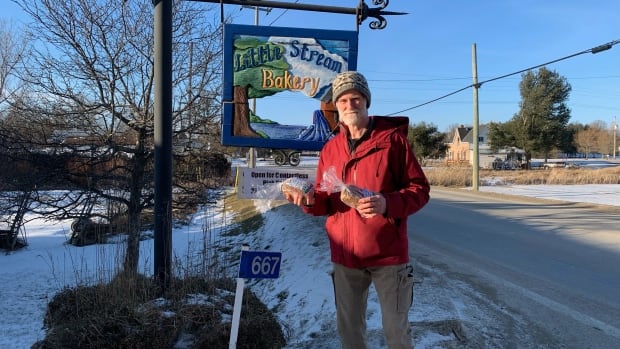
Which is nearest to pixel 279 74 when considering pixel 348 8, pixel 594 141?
pixel 348 8

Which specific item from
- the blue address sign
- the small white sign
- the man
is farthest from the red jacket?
the small white sign

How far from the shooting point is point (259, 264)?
3219mm

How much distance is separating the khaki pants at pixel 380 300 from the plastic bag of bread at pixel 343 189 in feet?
1.48

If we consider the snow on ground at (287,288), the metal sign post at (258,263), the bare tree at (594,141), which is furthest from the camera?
the bare tree at (594,141)

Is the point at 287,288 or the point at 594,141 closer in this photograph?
the point at 287,288

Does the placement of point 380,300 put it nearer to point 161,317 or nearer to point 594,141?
point 161,317

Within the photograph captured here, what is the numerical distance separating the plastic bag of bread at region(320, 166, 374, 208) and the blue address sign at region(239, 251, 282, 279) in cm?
75

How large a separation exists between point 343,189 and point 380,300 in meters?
0.69

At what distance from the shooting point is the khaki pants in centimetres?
255

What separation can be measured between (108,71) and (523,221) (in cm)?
1055

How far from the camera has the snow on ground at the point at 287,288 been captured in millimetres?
4199

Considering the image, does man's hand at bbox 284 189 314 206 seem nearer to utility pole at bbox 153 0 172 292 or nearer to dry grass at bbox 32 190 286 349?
dry grass at bbox 32 190 286 349

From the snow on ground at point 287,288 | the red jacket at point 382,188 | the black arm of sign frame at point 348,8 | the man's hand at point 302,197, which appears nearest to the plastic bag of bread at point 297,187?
the man's hand at point 302,197

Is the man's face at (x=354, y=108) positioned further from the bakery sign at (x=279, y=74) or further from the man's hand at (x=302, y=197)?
the bakery sign at (x=279, y=74)
